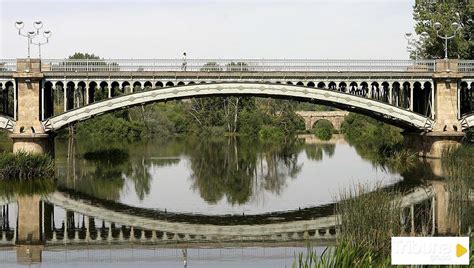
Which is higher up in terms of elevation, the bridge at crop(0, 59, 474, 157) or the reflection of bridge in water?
the bridge at crop(0, 59, 474, 157)

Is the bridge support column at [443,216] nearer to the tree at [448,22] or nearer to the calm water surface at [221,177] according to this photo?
the calm water surface at [221,177]

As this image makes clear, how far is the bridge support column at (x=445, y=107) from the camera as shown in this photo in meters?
49.7

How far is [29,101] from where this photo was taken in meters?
47.0

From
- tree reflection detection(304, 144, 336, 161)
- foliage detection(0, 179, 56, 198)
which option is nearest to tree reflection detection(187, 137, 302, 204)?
tree reflection detection(304, 144, 336, 161)

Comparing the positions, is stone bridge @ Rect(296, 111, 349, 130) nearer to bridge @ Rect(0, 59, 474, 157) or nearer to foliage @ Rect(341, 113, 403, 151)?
foliage @ Rect(341, 113, 403, 151)

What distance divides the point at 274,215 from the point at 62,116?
21.3m

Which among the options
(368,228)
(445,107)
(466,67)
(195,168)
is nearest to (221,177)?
(195,168)

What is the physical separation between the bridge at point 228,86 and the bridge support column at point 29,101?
0.06 meters

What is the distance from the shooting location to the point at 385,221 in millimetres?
18656

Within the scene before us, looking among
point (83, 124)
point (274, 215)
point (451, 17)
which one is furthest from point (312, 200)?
point (83, 124)

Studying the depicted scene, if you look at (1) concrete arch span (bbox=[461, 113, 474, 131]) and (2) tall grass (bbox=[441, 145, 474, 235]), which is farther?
(1) concrete arch span (bbox=[461, 113, 474, 131])

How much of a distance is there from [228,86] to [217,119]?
52888mm

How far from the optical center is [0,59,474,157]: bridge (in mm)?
46969

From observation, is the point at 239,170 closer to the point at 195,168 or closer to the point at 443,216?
the point at 195,168
